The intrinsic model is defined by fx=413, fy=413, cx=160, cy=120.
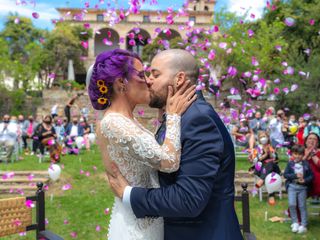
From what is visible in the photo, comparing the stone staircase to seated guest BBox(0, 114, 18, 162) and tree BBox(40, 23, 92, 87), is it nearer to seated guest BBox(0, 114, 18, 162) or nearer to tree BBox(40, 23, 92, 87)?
seated guest BBox(0, 114, 18, 162)

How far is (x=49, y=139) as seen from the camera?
42.9 feet

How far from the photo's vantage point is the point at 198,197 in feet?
5.87

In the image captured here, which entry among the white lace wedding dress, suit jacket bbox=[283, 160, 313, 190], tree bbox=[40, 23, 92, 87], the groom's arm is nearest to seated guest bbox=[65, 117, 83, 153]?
suit jacket bbox=[283, 160, 313, 190]

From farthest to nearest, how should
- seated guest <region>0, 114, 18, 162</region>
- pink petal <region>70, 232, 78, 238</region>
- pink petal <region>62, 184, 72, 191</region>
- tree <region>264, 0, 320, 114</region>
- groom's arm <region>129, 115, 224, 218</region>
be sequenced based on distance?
tree <region>264, 0, 320, 114</region> < seated guest <region>0, 114, 18, 162</region> < pink petal <region>62, 184, 72, 191</region> < pink petal <region>70, 232, 78, 238</region> < groom's arm <region>129, 115, 224, 218</region>

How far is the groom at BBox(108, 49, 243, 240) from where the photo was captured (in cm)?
182

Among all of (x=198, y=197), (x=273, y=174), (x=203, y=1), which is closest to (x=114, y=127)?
(x=198, y=197)

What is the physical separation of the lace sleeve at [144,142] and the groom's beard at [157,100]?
0.50 ft

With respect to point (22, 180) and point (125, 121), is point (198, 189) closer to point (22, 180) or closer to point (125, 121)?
point (125, 121)

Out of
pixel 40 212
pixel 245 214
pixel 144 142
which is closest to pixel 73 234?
pixel 40 212

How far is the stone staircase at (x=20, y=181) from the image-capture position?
32.0ft

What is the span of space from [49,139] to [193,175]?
11.8m

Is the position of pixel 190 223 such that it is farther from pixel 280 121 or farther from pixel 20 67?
pixel 20 67

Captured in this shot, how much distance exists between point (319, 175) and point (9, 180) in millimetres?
7297

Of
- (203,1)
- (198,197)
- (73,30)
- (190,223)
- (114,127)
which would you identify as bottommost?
(190,223)
